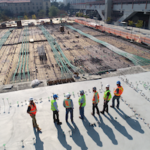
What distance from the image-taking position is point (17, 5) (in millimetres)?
85125

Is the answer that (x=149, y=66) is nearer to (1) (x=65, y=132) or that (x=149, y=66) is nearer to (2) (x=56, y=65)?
(2) (x=56, y=65)

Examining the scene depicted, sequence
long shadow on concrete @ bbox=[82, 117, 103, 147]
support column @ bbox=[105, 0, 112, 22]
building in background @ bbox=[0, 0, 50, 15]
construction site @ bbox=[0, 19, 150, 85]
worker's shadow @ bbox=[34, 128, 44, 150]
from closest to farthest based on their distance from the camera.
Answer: worker's shadow @ bbox=[34, 128, 44, 150], long shadow on concrete @ bbox=[82, 117, 103, 147], construction site @ bbox=[0, 19, 150, 85], support column @ bbox=[105, 0, 112, 22], building in background @ bbox=[0, 0, 50, 15]

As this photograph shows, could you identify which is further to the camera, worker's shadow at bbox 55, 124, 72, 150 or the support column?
the support column

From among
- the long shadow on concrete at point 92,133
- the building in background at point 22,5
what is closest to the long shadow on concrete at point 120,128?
the long shadow on concrete at point 92,133

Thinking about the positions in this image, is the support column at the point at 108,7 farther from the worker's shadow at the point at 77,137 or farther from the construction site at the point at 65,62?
the worker's shadow at the point at 77,137

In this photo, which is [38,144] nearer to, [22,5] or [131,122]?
[131,122]

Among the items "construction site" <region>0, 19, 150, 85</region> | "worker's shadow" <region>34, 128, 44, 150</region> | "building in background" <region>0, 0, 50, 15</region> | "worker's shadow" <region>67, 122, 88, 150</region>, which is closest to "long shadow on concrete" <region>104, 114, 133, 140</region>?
"worker's shadow" <region>67, 122, 88, 150</region>

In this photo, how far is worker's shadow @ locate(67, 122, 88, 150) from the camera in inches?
187

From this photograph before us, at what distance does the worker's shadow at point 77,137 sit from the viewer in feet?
15.6

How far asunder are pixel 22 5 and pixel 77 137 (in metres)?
98.4

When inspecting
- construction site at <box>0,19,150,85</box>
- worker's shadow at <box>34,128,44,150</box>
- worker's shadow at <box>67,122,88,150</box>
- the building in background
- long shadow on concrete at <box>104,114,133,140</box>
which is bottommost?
worker's shadow at <box>34,128,44,150</box>

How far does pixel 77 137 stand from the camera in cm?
504

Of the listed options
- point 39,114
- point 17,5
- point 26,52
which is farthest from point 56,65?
point 17,5

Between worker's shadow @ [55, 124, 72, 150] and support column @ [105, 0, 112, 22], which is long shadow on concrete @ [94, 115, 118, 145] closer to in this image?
worker's shadow @ [55, 124, 72, 150]
